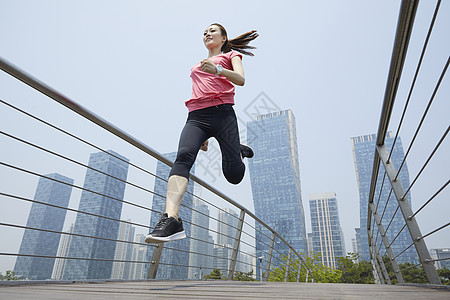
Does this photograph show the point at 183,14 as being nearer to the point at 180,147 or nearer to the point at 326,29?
the point at 326,29

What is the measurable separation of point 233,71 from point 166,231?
91 centimetres

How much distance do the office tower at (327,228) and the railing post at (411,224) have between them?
73.2 meters

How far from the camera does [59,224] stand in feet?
108

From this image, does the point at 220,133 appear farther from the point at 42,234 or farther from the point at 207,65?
the point at 42,234

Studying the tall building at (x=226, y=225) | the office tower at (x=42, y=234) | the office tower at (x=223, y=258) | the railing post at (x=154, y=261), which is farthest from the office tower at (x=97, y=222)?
the railing post at (x=154, y=261)

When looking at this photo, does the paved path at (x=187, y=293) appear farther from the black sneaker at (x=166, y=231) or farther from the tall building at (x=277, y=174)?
the tall building at (x=277, y=174)

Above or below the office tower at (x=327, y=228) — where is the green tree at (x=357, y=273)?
below

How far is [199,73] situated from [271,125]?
224 ft

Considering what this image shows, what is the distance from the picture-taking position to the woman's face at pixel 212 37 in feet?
6.21

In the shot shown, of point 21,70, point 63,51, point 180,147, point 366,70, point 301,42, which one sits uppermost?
point 366,70

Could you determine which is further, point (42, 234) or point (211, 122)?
A: point (42, 234)

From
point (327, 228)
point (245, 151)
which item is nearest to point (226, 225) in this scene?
point (245, 151)

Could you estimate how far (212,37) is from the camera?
6.21 feet

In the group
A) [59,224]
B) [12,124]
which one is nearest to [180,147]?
[59,224]
